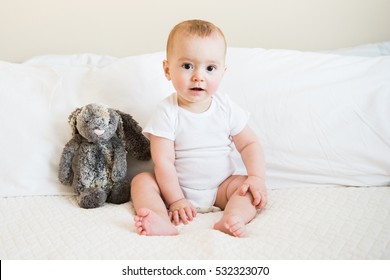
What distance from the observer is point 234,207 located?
976 mm

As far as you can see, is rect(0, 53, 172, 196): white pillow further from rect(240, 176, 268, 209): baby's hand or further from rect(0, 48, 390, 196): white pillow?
rect(240, 176, 268, 209): baby's hand

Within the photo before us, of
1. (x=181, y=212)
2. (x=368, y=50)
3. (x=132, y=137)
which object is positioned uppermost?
(x=368, y=50)

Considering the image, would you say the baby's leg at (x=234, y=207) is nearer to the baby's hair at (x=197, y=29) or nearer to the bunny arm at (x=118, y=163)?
the bunny arm at (x=118, y=163)

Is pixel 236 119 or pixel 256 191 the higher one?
pixel 236 119

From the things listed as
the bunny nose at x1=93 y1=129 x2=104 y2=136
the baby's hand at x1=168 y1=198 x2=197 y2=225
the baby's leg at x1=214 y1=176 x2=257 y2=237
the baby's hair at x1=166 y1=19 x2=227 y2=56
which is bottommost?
the baby's hand at x1=168 y1=198 x2=197 y2=225

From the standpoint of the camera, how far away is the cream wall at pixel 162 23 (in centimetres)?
152

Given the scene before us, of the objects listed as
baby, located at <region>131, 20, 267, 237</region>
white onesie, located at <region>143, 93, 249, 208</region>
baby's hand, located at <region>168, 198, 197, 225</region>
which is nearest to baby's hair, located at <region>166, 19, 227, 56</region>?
baby, located at <region>131, 20, 267, 237</region>

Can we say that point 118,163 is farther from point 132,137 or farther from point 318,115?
point 318,115

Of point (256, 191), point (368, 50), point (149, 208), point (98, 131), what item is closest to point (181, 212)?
point (149, 208)

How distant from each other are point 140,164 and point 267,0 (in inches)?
33.1

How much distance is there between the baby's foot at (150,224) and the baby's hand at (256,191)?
0.22 metres

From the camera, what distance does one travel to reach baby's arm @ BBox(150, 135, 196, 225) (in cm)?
104

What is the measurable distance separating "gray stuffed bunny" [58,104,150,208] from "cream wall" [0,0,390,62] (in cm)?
56

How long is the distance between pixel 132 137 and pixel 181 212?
28cm
